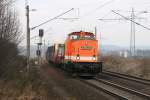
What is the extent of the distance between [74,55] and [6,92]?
14705mm

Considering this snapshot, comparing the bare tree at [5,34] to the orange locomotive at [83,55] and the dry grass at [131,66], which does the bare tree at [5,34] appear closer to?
the orange locomotive at [83,55]

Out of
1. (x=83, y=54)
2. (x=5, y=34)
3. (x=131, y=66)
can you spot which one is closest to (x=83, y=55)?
(x=83, y=54)

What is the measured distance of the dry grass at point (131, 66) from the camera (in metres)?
39.6

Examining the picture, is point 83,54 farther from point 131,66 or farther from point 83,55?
point 131,66

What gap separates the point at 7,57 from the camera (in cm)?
2491

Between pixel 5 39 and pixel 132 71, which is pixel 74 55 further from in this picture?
pixel 132 71

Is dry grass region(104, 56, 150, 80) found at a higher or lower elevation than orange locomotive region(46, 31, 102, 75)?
lower

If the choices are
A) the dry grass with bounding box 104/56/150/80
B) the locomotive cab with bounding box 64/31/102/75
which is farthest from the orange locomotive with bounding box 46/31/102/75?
the dry grass with bounding box 104/56/150/80

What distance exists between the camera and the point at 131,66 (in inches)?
1898

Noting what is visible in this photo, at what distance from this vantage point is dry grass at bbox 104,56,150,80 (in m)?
39.6

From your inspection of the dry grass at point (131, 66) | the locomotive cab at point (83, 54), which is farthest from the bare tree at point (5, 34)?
the dry grass at point (131, 66)

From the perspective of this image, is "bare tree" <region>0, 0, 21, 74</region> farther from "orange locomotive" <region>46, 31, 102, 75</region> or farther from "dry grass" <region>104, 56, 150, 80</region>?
"dry grass" <region>104, 56, 150, 80</region>

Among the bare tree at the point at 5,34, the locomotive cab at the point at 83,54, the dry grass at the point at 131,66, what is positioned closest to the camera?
the bare tree at the point at 5,34

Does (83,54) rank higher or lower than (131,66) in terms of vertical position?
higher
